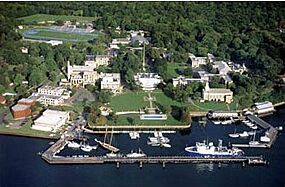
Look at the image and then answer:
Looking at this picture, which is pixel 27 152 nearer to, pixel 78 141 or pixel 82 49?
pixel 78 141

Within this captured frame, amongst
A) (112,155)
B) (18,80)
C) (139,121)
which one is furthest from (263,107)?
(18,80)

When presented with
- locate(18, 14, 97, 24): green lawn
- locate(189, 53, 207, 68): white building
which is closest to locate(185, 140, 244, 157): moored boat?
locate(189, 53, 207, 68): white building

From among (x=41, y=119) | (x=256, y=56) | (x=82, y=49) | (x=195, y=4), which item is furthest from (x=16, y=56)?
(x=195, y=4)

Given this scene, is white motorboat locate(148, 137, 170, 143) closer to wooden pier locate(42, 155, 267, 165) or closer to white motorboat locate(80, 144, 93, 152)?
wooden pier locate(42, 155, 267, 165)

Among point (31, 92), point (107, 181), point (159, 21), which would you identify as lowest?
point (107, 181)

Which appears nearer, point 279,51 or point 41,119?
point 41,119

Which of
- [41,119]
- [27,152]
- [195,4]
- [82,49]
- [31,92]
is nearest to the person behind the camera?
[27,152]
